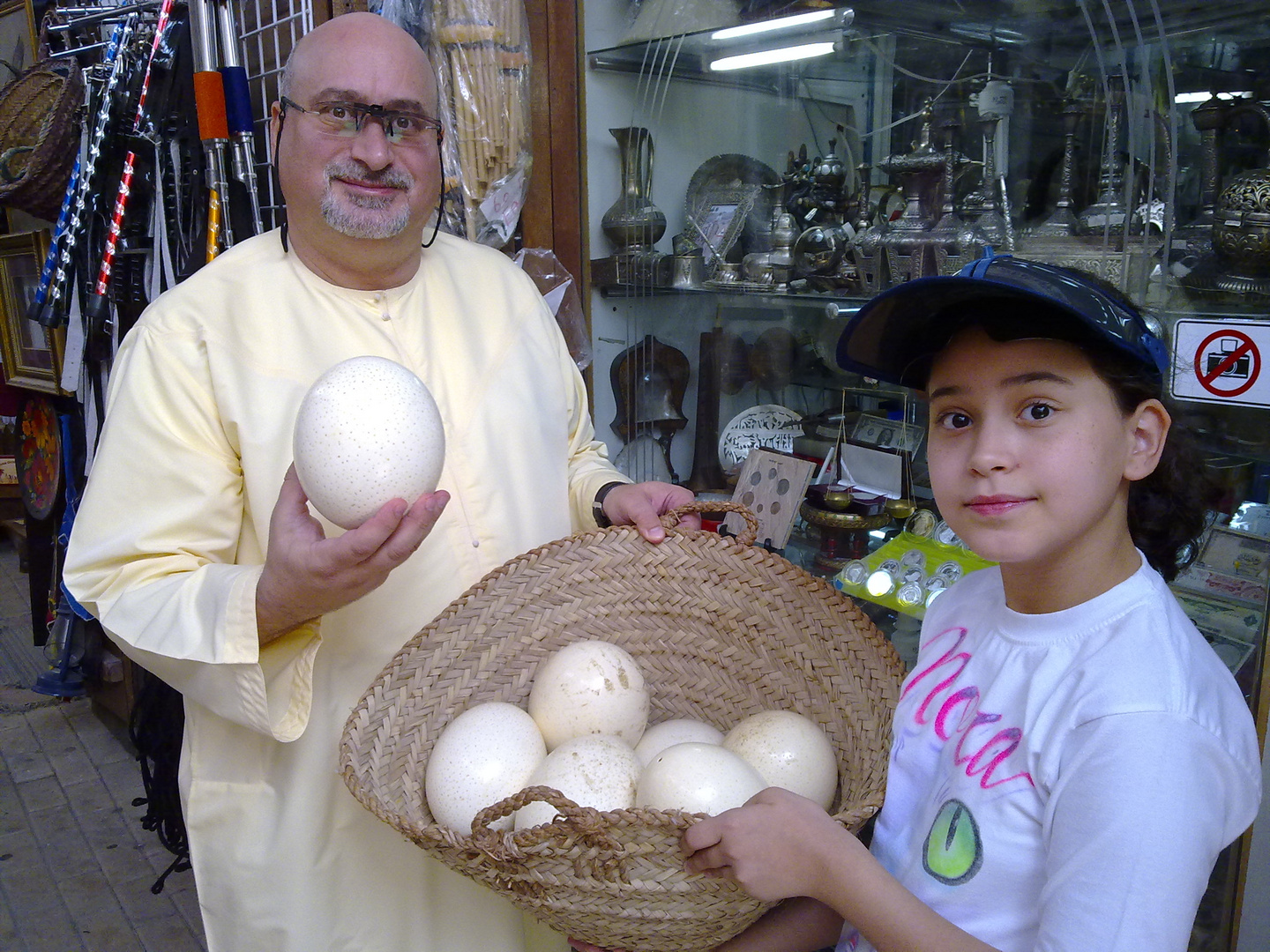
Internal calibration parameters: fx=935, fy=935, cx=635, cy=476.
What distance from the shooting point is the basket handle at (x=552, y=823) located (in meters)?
0.90

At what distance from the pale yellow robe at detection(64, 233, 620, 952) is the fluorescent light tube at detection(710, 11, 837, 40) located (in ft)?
3.58

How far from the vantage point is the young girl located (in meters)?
0.76

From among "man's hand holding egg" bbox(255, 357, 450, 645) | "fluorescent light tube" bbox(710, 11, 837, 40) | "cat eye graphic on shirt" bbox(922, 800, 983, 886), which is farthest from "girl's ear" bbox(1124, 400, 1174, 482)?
"fluorescent light tube" bbox(710, 11, 837, 40)

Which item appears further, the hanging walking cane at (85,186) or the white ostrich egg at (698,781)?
the hanging walking cane at (85,186)

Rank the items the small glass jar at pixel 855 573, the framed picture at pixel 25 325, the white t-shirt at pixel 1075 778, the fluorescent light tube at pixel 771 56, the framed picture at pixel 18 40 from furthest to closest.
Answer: the framed picture at pixel 18 40
the framed picture at pixel 25 325
the fluorescent light tube at pixel 771 56
the small glass jar at pixel 855 573
the white t-shirt at pixel 1075 778

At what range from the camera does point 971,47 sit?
189 cm

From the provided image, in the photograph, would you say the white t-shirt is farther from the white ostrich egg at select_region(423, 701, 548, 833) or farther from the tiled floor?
the tiled floor

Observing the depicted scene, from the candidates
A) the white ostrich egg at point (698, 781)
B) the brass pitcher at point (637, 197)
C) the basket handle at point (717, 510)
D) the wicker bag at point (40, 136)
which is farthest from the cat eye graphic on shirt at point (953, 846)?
the wicker bag at point (40, 136)

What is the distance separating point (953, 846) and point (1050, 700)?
17 centimetres

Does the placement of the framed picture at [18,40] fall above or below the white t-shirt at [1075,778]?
above

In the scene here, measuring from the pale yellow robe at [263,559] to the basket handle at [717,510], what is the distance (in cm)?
29

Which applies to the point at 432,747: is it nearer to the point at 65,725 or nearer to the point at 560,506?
the point at 560,506

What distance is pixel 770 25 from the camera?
2207mm

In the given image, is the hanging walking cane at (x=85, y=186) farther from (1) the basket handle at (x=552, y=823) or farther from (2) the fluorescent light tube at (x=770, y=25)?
(1) the basket handle at (x=552, y=823)
